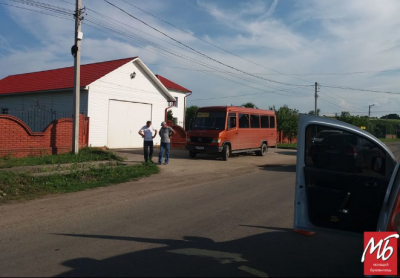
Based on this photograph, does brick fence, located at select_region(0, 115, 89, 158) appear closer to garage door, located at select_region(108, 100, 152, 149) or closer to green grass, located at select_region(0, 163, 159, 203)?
garage door, located at select_region(108, 100, 152, 149)

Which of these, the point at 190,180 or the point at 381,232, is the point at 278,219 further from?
the point at 190,180

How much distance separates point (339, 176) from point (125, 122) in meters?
18.8

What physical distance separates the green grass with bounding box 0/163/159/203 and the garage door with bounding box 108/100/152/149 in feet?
28.8

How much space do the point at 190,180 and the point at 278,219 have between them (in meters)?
4.99

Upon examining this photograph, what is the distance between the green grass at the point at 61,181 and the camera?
8961 mm

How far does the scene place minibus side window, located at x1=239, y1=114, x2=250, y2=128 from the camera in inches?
712

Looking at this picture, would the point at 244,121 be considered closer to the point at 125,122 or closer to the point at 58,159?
the point at 125,122

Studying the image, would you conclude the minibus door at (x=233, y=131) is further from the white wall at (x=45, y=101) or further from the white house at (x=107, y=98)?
the white wall at (x=45, y=101)

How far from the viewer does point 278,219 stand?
266 inches

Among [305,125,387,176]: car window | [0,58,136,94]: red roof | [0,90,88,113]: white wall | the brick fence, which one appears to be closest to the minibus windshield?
the brick fence

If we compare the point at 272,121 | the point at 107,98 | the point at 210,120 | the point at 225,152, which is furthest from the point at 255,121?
the point at 107,98

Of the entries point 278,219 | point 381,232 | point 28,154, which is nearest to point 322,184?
point 381,232

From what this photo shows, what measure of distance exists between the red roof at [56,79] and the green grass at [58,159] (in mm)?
5320

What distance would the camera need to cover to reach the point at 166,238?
219 inches
